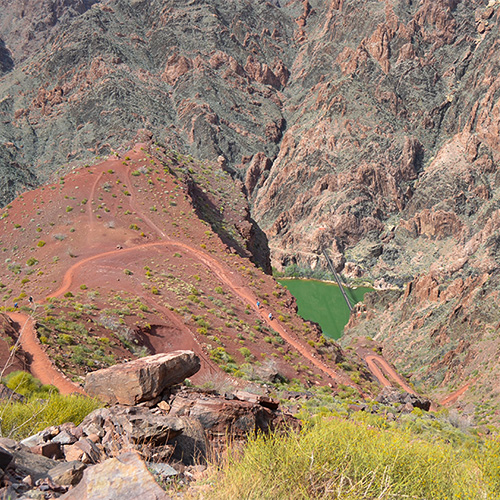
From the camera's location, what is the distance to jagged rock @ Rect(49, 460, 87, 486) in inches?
219

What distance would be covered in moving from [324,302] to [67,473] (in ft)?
316

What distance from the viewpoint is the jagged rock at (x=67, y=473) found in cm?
557

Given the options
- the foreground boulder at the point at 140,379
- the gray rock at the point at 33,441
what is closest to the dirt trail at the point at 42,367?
the foreground boulder at the point at 140,379

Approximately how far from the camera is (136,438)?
727 cm

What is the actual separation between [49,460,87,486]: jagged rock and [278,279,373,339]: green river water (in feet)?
257

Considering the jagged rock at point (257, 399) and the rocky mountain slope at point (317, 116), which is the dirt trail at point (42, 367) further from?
the rocky mountain slope at point (317, 116)

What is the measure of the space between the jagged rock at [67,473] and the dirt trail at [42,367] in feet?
25.4

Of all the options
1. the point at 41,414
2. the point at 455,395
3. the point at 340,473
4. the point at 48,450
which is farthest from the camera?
the point at 455,395

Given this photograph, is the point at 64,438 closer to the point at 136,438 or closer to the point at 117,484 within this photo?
the point at 136,438

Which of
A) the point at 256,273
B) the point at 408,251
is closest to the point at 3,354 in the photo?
the point at 256,273

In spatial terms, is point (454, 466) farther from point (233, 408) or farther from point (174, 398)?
point (174, 398)

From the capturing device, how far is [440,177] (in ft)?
383

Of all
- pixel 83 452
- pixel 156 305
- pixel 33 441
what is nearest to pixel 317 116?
pixel 156 305

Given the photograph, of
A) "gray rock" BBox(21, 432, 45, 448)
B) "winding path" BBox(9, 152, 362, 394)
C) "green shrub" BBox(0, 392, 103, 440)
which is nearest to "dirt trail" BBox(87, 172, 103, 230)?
"winding path" BBox(9, 152, 362, 394)
